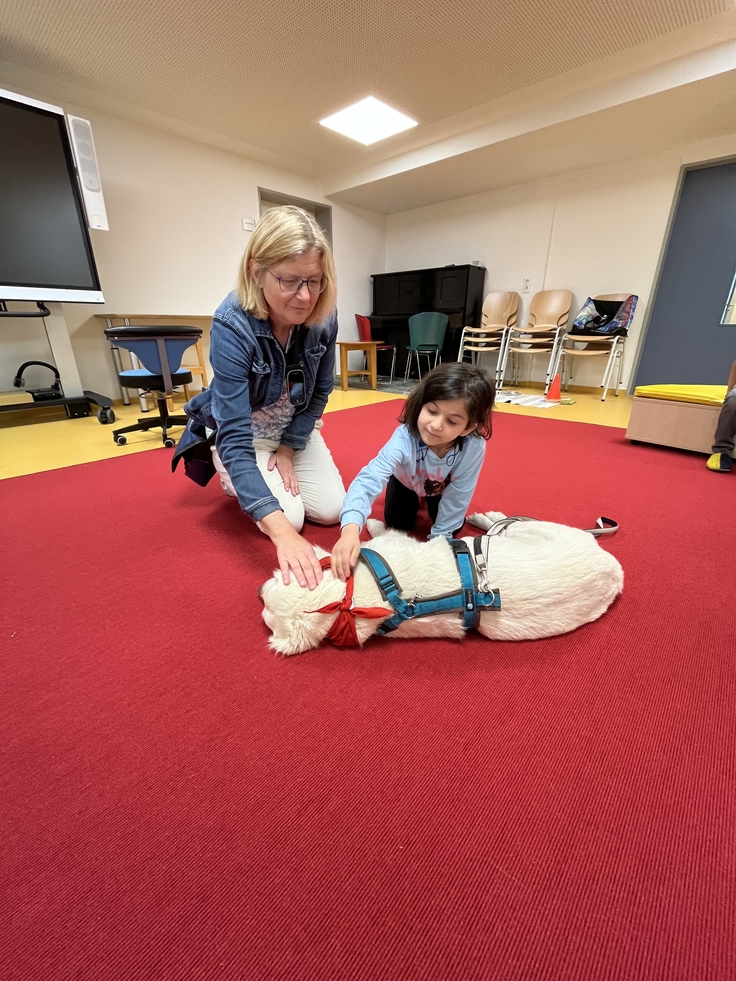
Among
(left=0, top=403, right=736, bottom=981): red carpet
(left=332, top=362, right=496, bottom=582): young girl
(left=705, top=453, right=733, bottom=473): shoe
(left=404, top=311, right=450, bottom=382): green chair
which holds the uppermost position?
(left=404, top=311, right=450, bottom=382): green chair

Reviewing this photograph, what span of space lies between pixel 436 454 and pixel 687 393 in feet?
6.54

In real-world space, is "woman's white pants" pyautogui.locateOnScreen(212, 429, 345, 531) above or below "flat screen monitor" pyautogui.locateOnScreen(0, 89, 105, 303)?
below

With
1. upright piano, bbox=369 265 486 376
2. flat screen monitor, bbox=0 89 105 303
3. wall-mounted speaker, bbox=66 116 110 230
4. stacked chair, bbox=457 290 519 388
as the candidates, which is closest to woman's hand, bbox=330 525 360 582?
flat screen monitor, bbox=0 89 105 303

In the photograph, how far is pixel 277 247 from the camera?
0.98m

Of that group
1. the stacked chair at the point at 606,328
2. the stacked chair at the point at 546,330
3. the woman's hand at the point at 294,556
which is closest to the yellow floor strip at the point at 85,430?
the stacked chair at the point at 606,328

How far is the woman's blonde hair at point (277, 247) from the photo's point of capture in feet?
3.19

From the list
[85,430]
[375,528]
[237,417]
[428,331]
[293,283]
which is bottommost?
[85,430]

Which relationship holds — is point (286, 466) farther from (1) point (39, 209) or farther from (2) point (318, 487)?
(1) point (39, 209)

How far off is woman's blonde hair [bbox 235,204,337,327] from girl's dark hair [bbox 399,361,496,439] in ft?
1.35

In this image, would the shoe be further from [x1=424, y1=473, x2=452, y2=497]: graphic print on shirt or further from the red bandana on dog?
the red bandana on dog

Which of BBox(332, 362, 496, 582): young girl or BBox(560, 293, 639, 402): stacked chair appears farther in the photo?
BBox(560, 293, 639, 402): stacked chair

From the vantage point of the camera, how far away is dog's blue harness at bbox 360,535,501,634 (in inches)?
33.5

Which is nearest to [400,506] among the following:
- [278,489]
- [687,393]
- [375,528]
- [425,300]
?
[375,528]

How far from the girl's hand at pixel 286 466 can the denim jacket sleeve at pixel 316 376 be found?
0.12 ft
